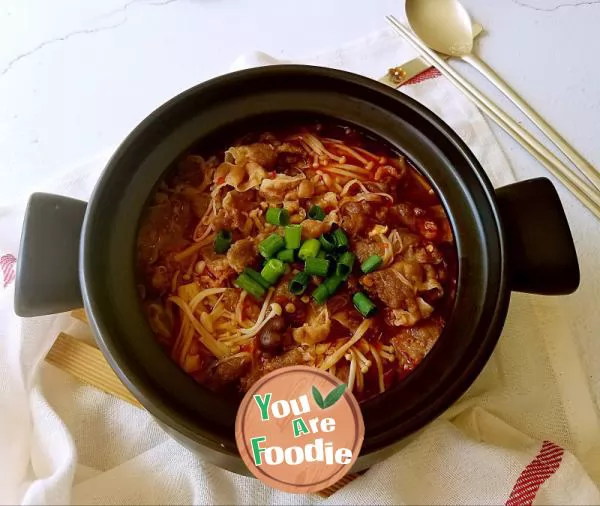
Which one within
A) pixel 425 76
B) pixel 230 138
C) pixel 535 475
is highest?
pixel 425 76

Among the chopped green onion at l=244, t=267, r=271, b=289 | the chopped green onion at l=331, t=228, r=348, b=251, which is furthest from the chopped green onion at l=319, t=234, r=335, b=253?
the chopped green onion at l=244, t=267, r=271, b=289

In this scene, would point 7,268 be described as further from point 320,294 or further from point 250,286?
point 320,294

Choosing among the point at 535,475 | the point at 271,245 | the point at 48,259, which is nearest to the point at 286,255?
the point at 271,245

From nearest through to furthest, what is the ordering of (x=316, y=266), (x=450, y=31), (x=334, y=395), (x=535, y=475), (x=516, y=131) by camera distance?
(x=334, y=395)
(x=316, y=266)
(x=535, y=475)
(x=516, y=131)
(x=450, y=31)

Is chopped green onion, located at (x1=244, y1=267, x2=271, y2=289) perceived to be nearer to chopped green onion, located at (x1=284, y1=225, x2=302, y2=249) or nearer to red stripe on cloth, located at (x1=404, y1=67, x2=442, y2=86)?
chopped green onion, located at (x1=284, y1=225, x2=302, y2=249)

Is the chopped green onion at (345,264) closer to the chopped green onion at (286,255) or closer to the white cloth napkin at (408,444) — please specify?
the chopped green onion at (286,255)

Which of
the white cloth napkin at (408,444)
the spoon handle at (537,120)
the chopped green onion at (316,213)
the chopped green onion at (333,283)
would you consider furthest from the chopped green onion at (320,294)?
the spoon handle at (537,120)

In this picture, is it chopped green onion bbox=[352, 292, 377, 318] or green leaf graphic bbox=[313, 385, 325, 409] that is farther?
chopped green onion bbox=[352, 292, 377, 318]
